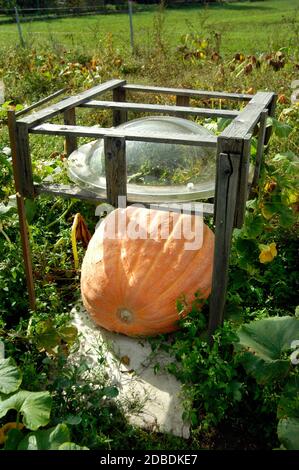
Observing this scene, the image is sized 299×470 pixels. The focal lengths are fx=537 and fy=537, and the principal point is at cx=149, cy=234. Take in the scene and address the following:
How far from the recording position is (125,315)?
8.90 ft

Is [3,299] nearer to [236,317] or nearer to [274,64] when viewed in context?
[236,317]

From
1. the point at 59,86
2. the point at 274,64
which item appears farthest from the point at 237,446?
the point at 59,86

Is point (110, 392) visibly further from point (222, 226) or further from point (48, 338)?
point (222, 226)

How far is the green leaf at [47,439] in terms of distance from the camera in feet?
6.20

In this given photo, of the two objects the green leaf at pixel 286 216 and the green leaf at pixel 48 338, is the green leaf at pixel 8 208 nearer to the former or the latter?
the green leaf at pixel 48 338

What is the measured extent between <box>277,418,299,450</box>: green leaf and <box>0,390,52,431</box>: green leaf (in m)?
0.88

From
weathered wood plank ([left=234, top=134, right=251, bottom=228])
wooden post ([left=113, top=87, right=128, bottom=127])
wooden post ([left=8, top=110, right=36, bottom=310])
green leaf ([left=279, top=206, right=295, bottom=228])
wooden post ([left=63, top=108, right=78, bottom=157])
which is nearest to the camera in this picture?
weathered wood plank ([left=234, top=134, right=251, bottom=228])

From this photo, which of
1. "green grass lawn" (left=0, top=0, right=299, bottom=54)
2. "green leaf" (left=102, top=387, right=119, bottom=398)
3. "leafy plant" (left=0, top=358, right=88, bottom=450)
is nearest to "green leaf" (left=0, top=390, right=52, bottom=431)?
"leafy plant" (left=0, top=358, right=88, bottom=450)

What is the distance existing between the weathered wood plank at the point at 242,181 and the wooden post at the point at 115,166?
0.49 m

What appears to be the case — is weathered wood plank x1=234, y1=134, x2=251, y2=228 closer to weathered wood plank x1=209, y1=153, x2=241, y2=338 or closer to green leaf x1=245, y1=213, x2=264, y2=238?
weathered wood plank x1=209, y1=153, x2=241, y2=338

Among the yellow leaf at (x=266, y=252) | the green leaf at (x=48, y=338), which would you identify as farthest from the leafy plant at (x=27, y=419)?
the yellow leaf at (x=266, y=252)

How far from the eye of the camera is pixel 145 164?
102 inches

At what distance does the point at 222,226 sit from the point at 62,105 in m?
1.11

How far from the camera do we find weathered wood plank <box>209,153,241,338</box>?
83.0 inches
